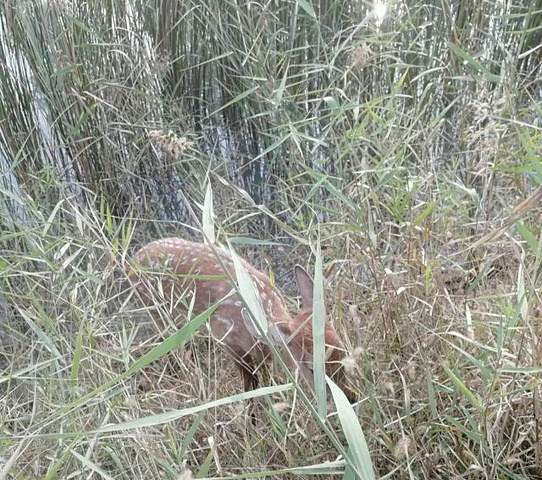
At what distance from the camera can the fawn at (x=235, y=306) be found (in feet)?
6.34

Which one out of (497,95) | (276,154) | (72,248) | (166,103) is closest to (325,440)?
(72,248)

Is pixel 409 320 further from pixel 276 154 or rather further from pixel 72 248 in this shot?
pixel 276 154

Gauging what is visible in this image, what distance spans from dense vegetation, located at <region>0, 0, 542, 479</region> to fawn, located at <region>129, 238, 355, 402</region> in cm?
8

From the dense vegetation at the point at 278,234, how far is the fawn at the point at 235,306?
8 cm

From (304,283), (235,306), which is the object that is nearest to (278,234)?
(235,306)

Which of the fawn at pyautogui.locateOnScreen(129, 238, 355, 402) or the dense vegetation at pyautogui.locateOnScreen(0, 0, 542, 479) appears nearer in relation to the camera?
the dense vegetation at pyautogui.locateOnScreen(0, 0, 542, 479)

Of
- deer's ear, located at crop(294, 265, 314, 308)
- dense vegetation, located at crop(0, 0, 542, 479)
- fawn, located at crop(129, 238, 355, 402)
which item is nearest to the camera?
dense vegetation, located at crop(0, 0, 542, 479)

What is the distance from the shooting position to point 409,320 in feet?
5.60

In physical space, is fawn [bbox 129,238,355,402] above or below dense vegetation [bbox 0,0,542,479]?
below

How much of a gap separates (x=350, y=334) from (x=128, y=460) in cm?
59

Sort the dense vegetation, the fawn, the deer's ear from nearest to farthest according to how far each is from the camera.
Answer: the dense vegetation, the fawn, the deer's ear

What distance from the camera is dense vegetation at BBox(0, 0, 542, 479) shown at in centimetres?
151

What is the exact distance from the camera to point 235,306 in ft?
8.30

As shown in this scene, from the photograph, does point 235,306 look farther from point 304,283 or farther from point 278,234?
point 278,234
